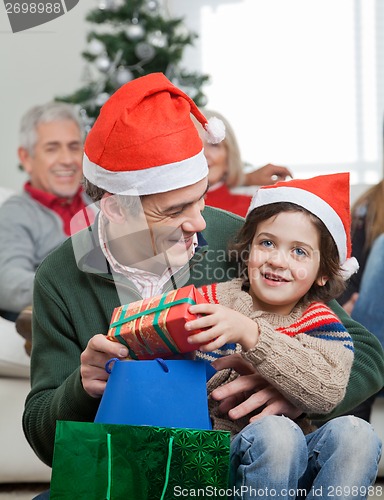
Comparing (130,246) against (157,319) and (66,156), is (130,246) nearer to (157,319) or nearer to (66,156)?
(157,319)

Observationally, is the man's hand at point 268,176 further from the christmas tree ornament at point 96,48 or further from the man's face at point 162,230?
the christmas tree ornament at point 96,48

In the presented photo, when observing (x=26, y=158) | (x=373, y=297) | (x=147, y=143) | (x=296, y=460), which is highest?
(x=147, y=143)

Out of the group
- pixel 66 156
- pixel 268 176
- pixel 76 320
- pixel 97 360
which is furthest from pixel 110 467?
pixel 66 156

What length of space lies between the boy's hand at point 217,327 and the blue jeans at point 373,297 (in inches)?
47.4

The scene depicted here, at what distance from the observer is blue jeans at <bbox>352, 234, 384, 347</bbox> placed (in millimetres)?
2299

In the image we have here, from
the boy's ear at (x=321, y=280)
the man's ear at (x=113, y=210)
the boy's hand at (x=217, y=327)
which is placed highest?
the man's ear at (x=113, y=210)

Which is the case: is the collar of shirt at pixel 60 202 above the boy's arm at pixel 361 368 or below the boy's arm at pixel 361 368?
below

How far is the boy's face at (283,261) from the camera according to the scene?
1.43m

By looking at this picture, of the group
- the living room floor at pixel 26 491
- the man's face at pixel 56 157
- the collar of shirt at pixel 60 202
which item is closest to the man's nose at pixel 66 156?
the man's face at pixel 56 157

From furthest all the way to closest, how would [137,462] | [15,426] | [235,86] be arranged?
[235,86], [15,426], [137,462]

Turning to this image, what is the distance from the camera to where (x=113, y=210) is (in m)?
1.46

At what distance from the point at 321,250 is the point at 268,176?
0.82m

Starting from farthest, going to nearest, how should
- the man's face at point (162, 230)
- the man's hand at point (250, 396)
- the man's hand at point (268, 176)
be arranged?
the man's hand at point (268, 176), the man's face at point (162, 230), the man's hand at point (250, 396)

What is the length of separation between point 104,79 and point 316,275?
257cm
